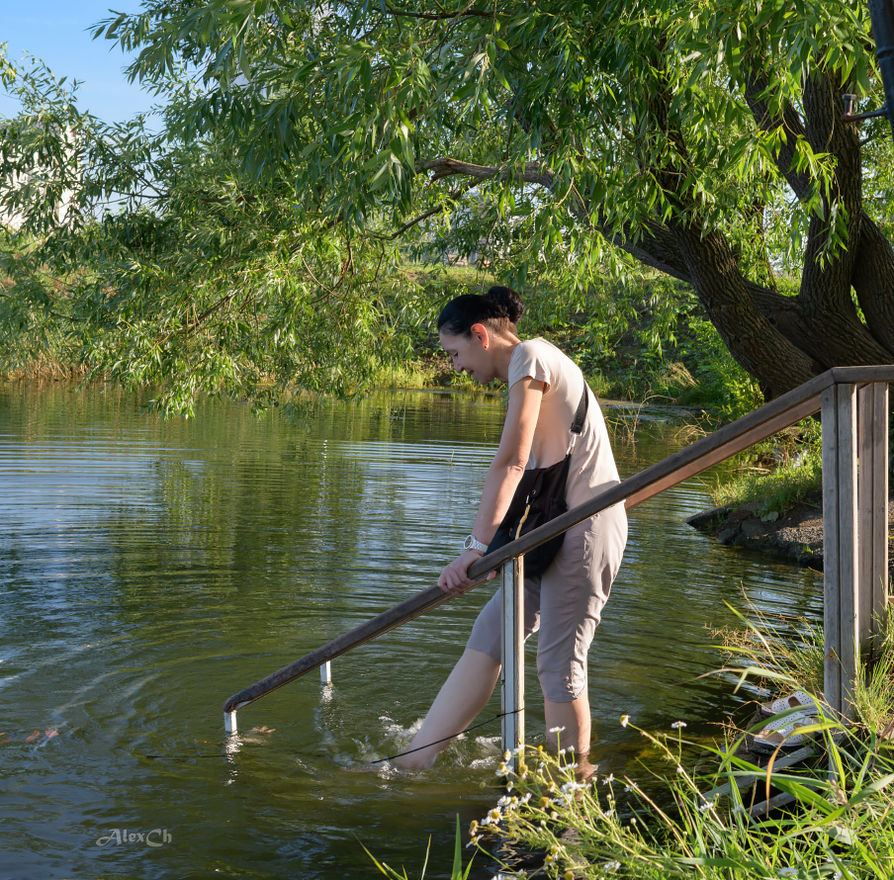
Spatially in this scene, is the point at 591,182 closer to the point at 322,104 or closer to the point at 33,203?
the point at 322,104

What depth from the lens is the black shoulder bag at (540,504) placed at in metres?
3.44

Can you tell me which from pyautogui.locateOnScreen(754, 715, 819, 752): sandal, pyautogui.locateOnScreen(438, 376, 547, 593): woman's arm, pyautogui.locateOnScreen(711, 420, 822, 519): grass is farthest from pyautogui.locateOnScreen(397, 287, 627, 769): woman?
pyautogui.locateOnScreen(711, 420, 822, 519): grass

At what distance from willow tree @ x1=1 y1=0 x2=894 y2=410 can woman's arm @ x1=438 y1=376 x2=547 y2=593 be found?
160 centimetres

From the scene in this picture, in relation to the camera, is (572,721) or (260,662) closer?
(572,721)

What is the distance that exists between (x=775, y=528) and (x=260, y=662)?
7.02m

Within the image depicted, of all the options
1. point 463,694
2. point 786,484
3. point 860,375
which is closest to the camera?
point 860,375

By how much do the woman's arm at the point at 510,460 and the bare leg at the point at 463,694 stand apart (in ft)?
1.68

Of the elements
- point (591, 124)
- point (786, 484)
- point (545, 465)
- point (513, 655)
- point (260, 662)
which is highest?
point (591, 124)

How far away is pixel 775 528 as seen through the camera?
10656mm

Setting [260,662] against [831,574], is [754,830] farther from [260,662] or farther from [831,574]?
[260,662]

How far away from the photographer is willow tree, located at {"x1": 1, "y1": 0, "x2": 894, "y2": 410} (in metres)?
4.53

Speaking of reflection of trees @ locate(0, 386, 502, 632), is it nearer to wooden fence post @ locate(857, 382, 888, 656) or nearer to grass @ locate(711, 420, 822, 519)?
grass @ locate(711, 420, 822, 519)

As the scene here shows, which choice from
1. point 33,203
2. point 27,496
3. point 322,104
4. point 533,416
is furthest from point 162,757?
point 27,496
